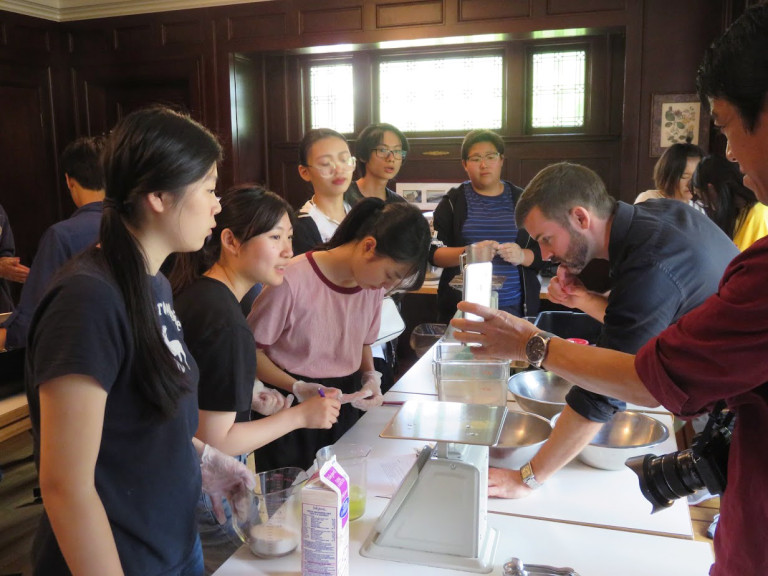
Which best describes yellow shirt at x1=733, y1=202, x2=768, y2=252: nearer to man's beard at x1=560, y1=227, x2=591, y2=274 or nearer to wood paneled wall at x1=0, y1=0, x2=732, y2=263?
man's beard at x1=560, y1=227, x2=591, y2=274

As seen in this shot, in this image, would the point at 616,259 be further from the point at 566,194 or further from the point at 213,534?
the point at 213,534

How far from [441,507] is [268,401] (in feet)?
2.41

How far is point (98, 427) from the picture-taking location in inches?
33.3

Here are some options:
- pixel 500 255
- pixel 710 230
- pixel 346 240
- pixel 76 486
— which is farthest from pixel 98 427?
pixel 500 255

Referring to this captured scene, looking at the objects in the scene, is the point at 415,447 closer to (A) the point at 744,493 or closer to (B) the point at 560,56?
(A) the point at 744,493

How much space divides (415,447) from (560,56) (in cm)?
379

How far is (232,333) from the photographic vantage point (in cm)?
136

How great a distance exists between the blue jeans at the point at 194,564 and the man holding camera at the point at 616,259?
23.0 inches

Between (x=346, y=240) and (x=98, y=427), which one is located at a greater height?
(x=346, y=240)

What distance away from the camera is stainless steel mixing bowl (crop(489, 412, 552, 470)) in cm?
143

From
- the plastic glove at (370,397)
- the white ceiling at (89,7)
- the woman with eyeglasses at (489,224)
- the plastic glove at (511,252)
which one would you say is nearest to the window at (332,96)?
the white ceiling at (89,7)

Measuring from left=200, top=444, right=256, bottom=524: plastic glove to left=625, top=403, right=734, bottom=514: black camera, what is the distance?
0.68 m

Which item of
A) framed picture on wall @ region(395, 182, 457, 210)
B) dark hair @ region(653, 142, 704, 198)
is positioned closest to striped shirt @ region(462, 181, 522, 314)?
dark hair @ region(653, 142, 704, 198)

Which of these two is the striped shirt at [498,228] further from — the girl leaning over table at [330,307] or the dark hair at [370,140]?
the girl leaning over table at [330,307]
